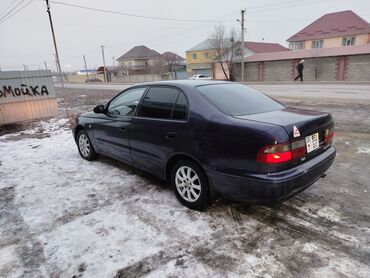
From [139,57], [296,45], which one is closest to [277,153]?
[296,45]

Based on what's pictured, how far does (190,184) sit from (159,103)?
1166 mm

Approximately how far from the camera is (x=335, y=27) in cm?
4172

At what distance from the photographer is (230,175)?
2918 millimetres

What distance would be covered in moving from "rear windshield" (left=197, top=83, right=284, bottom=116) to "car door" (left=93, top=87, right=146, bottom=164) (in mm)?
1157

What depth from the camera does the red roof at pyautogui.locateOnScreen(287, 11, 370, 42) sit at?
39719mm

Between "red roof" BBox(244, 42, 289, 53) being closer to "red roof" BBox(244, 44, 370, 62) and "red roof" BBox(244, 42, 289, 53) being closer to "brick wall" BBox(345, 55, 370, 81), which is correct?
"red roof" BBox(244, 44, 370, 62)

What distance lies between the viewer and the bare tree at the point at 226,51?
37.6 meters

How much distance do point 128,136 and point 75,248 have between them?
1.83 metres

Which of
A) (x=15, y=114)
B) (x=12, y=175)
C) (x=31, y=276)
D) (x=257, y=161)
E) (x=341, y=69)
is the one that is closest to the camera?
(x=31, y=276)

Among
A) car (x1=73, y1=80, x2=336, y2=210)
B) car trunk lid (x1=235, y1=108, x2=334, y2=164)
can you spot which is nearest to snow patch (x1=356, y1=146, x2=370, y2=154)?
car (x1=73, y1=80, x2=336, y2=210)

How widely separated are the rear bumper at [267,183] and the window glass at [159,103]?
1.04 m

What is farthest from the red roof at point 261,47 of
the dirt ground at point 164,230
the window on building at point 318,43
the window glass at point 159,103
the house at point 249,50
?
the window glass at point 159,103

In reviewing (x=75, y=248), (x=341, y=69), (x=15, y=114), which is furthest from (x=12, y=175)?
(x=341, y=69)

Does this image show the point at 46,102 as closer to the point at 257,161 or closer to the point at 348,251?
the point at 257,161
